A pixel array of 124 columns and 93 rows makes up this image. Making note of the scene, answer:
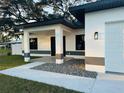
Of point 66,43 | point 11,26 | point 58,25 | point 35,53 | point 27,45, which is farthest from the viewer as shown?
point 11,26

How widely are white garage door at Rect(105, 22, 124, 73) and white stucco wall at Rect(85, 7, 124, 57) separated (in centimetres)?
26

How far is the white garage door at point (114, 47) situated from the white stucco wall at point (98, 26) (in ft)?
0.87

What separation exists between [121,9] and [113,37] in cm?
150

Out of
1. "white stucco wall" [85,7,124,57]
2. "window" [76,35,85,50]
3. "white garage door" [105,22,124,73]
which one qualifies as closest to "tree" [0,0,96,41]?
"window" [76,35,85,50]

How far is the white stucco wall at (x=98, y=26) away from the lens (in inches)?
358

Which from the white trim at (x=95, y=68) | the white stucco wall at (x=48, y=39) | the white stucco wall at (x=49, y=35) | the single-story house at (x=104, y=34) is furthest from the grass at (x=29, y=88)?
the white stucco wall at (x=48, y=39)

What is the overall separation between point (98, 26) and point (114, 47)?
146 centimetres

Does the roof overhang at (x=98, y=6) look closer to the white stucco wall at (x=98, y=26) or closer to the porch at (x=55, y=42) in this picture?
the white stucco wall at (x=98, y=26)

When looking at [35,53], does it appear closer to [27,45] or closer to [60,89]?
[27,45]

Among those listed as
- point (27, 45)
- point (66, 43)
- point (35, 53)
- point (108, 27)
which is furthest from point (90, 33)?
point (35, 53)

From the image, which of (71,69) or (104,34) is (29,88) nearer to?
(71,69)

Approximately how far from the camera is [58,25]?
13.5m

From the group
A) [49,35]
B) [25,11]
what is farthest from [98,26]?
[25,11]

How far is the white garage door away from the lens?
904 centimetres
